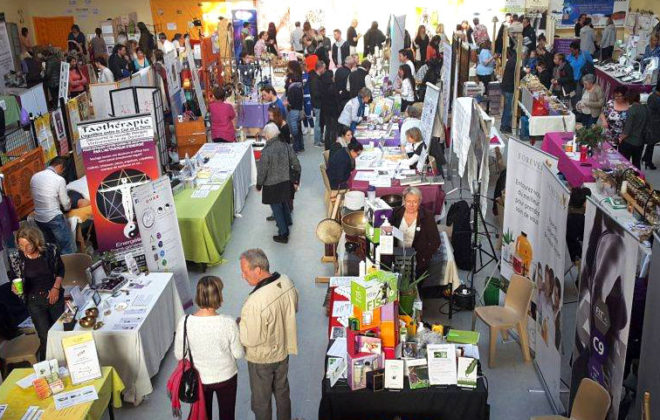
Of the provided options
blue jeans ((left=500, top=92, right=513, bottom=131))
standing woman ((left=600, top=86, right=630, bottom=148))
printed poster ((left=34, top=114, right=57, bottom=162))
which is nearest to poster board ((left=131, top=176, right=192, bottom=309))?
printed poster ((left=34, top=114, right=57, bottom=162))

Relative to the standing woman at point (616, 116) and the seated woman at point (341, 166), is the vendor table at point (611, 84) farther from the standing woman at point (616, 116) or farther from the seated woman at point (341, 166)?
the seated woman at point (341, 166)

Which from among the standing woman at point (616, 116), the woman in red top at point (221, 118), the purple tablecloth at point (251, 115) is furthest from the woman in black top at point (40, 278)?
the standing woman at point (616, 116)

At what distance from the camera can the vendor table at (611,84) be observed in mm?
11766

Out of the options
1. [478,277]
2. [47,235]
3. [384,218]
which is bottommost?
[478,277]

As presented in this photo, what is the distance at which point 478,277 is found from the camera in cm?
662

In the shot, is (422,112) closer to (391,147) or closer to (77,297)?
(391,147)

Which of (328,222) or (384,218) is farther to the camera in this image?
(328,222)

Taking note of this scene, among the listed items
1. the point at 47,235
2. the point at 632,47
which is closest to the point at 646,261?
the point at 47,235

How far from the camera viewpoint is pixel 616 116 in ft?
28.8

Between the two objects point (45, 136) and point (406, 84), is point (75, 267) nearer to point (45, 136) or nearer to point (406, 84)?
point (45, 136)

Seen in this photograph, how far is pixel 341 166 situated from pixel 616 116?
4045 mm

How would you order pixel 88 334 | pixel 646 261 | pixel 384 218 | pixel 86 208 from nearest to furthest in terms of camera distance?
pixel 88 334 → pixel 646 261 → pixel 384 218 → pixel 86 208

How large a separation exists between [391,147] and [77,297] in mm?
4899

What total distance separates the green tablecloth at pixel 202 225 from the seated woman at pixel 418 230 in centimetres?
210
